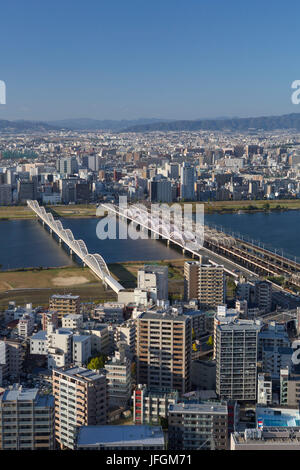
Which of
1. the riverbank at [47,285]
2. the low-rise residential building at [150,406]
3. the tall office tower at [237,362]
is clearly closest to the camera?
the low-rise residential building at [150,406]

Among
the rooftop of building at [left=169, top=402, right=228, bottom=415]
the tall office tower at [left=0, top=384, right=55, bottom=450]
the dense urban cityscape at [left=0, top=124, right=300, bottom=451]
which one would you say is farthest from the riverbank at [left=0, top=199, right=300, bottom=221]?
the tall office tower at [left=0, top=384, right=55, bottom=450]

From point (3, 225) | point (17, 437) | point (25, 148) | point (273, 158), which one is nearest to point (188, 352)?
point (17, 437)

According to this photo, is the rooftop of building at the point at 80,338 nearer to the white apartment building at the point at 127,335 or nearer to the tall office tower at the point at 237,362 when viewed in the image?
the white apartment building at the point at 127,335

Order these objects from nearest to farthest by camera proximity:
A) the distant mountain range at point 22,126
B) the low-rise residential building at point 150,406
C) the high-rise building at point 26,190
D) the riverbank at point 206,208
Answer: the low-rise residential building at point 150,406 → the riverbank at point 206,208 → the high-rise building at point 26,190 → the distant mountain range at point 22,126

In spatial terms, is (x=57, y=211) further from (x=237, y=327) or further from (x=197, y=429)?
(x=197, y=429)

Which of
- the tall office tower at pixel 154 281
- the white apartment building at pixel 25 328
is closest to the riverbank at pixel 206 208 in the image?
the tall office tower at pixel 154 281

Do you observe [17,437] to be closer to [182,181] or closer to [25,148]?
[182,181]

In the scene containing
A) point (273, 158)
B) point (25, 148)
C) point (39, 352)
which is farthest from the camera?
point (25, 148)

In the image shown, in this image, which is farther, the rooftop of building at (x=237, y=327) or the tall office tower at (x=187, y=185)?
the tall office tower at (x=187, y=185)

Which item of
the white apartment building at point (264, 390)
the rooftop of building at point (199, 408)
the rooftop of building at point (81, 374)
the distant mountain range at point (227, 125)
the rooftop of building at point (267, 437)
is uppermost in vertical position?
the distant mountain range at point (227, 125)
